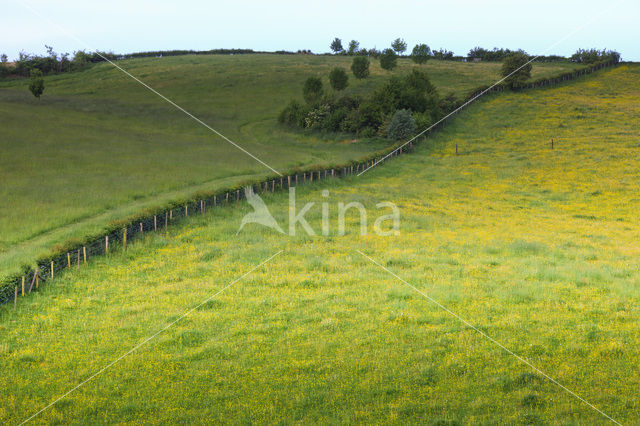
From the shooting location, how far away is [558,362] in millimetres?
16156

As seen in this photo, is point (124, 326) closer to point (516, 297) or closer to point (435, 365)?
point (435, 365)

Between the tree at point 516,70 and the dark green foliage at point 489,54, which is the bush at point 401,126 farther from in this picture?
the dark green foliage at point 489,54

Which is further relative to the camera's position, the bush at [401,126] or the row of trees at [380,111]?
the row of trees at [380,111]

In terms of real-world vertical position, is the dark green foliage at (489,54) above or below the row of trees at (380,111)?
above

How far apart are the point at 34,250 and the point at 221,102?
297 ft

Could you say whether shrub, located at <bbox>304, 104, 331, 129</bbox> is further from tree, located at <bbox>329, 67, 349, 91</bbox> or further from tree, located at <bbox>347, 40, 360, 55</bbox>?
tree, located at <bbox>347, 40, 360, 55</bbox>

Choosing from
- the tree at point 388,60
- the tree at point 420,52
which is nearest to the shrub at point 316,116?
the tree at point 388,60

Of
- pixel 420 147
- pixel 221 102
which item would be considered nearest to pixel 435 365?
pixel 420 147

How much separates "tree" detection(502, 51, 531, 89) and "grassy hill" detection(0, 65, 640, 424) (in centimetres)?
7163

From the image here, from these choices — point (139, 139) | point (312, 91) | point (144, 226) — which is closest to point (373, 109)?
point (312, 91)

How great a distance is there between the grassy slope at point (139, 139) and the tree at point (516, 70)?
756cm

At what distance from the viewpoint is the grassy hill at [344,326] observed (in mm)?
14219

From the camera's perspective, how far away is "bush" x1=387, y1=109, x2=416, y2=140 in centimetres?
7950

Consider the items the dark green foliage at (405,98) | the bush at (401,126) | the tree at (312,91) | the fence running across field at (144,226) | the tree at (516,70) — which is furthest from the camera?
the tree at (516,70)
